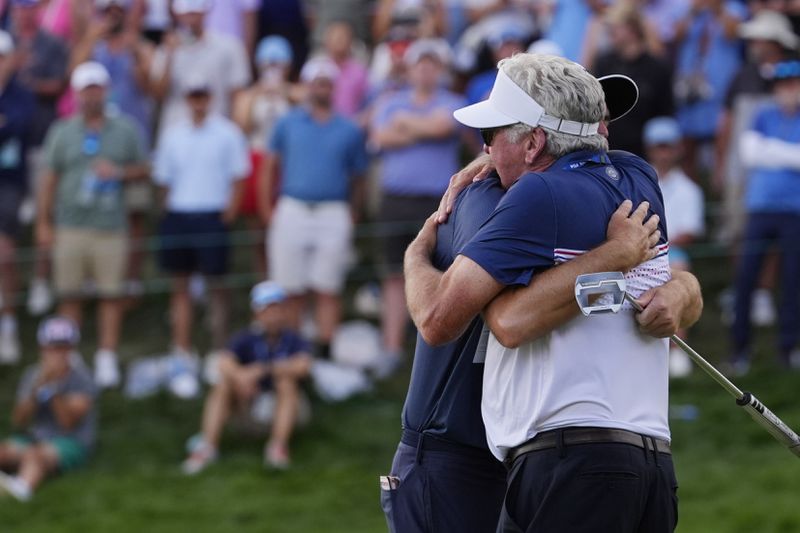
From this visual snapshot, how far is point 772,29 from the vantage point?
1227cm

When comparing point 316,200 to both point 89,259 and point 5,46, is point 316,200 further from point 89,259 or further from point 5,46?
point 5,46

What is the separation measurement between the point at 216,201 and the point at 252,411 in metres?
1.94

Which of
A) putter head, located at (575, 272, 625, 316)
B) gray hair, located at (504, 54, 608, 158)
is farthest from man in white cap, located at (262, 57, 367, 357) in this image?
putter head, located at (575, 272, 625, 316)

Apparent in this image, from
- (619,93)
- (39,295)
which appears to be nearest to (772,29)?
(39,295)

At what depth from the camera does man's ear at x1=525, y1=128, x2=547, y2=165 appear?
4451 millimetres

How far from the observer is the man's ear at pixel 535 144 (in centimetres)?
445

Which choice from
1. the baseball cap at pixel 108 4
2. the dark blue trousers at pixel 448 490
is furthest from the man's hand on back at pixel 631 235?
the baseball cap at pixel 108 4

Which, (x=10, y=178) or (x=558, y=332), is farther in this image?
(x=10, y=178)

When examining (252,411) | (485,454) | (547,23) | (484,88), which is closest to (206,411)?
(252,411)

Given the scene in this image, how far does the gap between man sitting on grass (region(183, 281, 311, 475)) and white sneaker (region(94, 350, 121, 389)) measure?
1.34m

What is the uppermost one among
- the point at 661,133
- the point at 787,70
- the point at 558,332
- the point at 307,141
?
the point at 787,70

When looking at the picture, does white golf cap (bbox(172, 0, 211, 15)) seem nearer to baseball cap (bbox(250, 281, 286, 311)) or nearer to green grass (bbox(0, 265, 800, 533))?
baseball cap (bbox(250, 281, 286, 311))

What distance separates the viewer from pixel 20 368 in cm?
1242

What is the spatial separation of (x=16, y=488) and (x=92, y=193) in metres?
2.52
